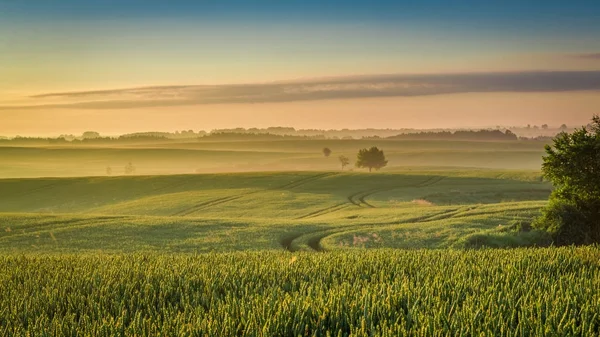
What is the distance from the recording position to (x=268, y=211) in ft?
232

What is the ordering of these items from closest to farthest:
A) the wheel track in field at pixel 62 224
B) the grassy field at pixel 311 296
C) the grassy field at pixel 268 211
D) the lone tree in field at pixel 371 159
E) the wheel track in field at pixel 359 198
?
the grassy field at pixel 311 296 < the grassy field at pixel 268 211 < the wheel track in field at pixel 62 224 < the wheel track in field at pixel 359 198 < the lone tree in field at pixel 371 159

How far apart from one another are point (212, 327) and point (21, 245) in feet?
125

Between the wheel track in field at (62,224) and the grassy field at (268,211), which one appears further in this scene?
the wheel track in field at (62,224)

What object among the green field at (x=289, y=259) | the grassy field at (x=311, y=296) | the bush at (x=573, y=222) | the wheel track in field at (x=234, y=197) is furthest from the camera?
the wheel track in field at (x=234, y=197)

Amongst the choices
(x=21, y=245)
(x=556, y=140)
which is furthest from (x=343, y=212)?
(x=21, y=245)

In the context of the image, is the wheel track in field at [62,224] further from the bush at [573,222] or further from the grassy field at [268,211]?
the bush at [573,222]

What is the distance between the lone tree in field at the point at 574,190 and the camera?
39.5 m

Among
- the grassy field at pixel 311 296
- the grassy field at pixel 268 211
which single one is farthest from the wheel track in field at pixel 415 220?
the grassy field at pixel 311 296

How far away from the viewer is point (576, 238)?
3944 centimetres

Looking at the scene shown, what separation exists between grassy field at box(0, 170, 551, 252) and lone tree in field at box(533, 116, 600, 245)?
258 centimetres

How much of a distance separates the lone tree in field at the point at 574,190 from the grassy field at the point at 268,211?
258cm

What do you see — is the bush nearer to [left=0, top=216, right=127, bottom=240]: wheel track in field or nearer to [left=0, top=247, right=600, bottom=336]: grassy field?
[left=0, top=247, right=600, bottom=336]: grassy field

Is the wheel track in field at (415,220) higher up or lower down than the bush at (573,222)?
lower down

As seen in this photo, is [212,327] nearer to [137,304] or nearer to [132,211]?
[137,304]
